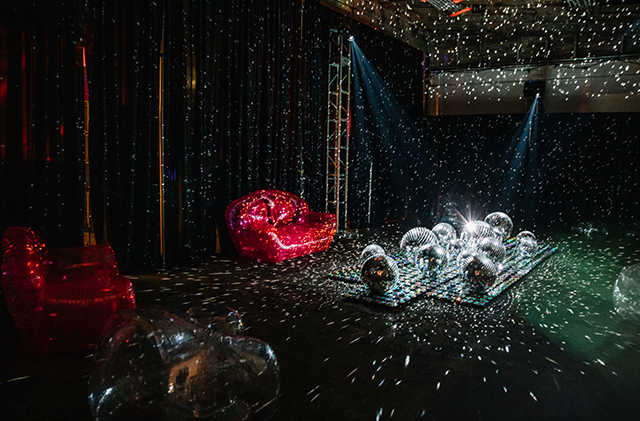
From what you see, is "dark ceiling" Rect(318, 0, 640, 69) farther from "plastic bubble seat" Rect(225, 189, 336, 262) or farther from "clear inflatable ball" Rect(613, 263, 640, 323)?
"clear inflatable ball" Rect(613, 263, 640, 323)

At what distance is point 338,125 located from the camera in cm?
673

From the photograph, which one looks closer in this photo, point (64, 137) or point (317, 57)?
point (64, 137)

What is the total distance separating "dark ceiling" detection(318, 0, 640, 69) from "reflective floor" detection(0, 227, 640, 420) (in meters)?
5.16

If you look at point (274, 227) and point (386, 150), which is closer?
point (274, 227)

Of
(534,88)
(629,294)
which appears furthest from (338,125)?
(629,294)

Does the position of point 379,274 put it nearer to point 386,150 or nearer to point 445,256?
point 445,256

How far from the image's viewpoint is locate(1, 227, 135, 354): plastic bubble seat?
2326 millimetres

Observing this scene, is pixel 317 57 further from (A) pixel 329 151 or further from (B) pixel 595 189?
(B) pixel 595 189

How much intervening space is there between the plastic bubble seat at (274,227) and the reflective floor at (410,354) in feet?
1.73

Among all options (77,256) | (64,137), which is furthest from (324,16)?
(77,256)

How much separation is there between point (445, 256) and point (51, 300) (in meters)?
3.04

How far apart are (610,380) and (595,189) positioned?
7.14 m

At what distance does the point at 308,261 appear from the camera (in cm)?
491

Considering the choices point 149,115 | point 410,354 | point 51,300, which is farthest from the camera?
point 149,115
